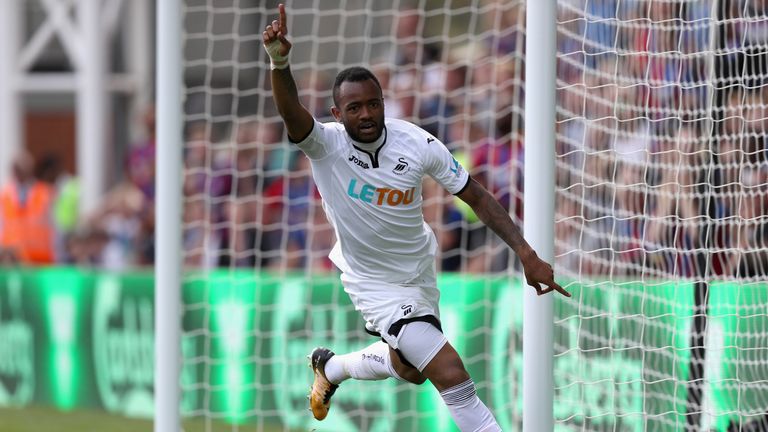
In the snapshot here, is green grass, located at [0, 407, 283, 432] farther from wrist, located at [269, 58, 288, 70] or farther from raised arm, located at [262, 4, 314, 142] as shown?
wrist, located at [269, 58, 288, 70]

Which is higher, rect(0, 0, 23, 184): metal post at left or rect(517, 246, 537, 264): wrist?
rect(0, 0, 23, 184): metal post at left

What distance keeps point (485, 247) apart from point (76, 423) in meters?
3.63

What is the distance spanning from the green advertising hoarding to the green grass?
0.20 metres

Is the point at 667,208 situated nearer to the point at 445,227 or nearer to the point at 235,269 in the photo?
the point at 445,227

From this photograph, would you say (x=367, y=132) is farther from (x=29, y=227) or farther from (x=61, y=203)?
(x=61, y=203)

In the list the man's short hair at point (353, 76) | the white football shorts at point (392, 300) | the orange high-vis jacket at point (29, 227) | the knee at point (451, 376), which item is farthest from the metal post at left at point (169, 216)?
the orange high-vis jacket at point (29, 227)

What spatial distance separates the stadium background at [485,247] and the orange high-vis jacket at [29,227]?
8 centimetres

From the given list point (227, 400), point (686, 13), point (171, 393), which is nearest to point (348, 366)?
point (171, 393)

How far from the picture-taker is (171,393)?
760 centimetres

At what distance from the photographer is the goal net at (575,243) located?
8.07m

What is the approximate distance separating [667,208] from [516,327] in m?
1.77

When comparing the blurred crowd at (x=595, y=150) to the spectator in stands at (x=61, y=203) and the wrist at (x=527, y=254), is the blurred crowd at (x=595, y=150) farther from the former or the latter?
the spectator in stands at (x=61, y=203)

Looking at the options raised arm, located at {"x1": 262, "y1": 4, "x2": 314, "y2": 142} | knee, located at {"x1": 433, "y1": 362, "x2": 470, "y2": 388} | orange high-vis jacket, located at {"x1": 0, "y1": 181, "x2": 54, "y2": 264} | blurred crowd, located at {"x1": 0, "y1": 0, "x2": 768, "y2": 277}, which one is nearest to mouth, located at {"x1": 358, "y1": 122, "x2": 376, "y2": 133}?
raised arm, located at {"x1": 262, "y1": 4, "x2": 314, "y2": 142}

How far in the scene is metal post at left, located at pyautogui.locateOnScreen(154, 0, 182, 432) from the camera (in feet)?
24.9
